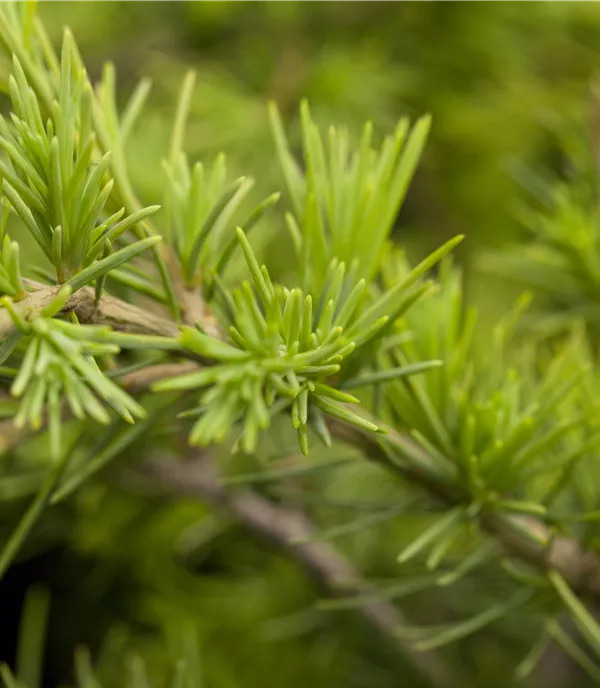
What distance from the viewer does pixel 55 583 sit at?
53 cm

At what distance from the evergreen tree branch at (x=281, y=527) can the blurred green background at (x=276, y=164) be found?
0.04 metres

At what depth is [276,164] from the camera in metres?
0.53

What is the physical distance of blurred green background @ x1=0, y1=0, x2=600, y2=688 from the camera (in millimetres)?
475

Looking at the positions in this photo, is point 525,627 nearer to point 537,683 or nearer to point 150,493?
point 537,683

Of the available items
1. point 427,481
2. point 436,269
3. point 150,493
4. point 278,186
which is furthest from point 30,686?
point 436,269

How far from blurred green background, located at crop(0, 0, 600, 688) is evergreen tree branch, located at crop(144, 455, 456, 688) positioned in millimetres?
36

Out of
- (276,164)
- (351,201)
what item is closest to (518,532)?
(351,201)

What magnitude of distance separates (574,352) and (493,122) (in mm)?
313

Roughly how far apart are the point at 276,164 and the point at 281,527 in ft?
0.84

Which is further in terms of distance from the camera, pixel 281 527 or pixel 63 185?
pixel 281 527

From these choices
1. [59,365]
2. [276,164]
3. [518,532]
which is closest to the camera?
[59,365]

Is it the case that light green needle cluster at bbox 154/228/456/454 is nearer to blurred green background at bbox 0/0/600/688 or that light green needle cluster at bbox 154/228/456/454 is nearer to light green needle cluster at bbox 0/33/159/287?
light green needle cluster at bbox 0/33/159/287

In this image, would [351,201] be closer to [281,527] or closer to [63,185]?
[63,185]

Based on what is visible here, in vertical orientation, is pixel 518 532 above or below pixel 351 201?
below
